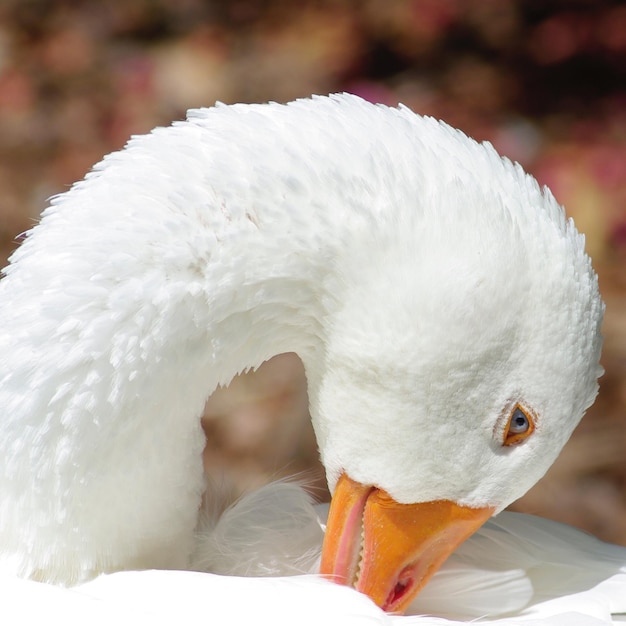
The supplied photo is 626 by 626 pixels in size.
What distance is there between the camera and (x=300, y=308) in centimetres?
206

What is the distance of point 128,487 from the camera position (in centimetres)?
210

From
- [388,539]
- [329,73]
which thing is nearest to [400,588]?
[388,539]

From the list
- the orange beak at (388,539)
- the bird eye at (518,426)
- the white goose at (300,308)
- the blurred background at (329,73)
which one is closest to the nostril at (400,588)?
the orange beak at (388,539)

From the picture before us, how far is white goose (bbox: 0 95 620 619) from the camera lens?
1.94 m

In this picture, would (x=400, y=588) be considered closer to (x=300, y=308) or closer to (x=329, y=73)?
(x=300, y=308)

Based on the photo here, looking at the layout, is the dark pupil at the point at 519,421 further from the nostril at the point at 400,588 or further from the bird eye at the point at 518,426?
the nostril at the point at 400,588

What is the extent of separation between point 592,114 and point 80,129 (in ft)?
8.80

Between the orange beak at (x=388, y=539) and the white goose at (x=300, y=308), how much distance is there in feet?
0.15

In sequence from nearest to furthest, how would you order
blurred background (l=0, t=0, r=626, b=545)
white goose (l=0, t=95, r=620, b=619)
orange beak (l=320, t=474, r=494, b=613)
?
white goose (l=0, t=95, r=620, b=619) < orange beak (l=320, t=474, r=494, b=613) < blurred background (l=0, t=0, r=626, b=545)

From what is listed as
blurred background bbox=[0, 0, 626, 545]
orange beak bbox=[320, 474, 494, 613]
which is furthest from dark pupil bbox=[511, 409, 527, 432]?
blurred background bbox=[0, 0, 626, 545]

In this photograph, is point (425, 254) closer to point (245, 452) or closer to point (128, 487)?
point (128, 487)

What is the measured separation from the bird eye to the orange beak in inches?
7.1

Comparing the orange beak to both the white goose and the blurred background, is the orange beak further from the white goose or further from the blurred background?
the blurred background

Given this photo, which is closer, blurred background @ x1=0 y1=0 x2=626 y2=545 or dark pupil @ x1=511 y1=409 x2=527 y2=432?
dark pupil @ x1=511 y1=409 x2=527 y2=432
